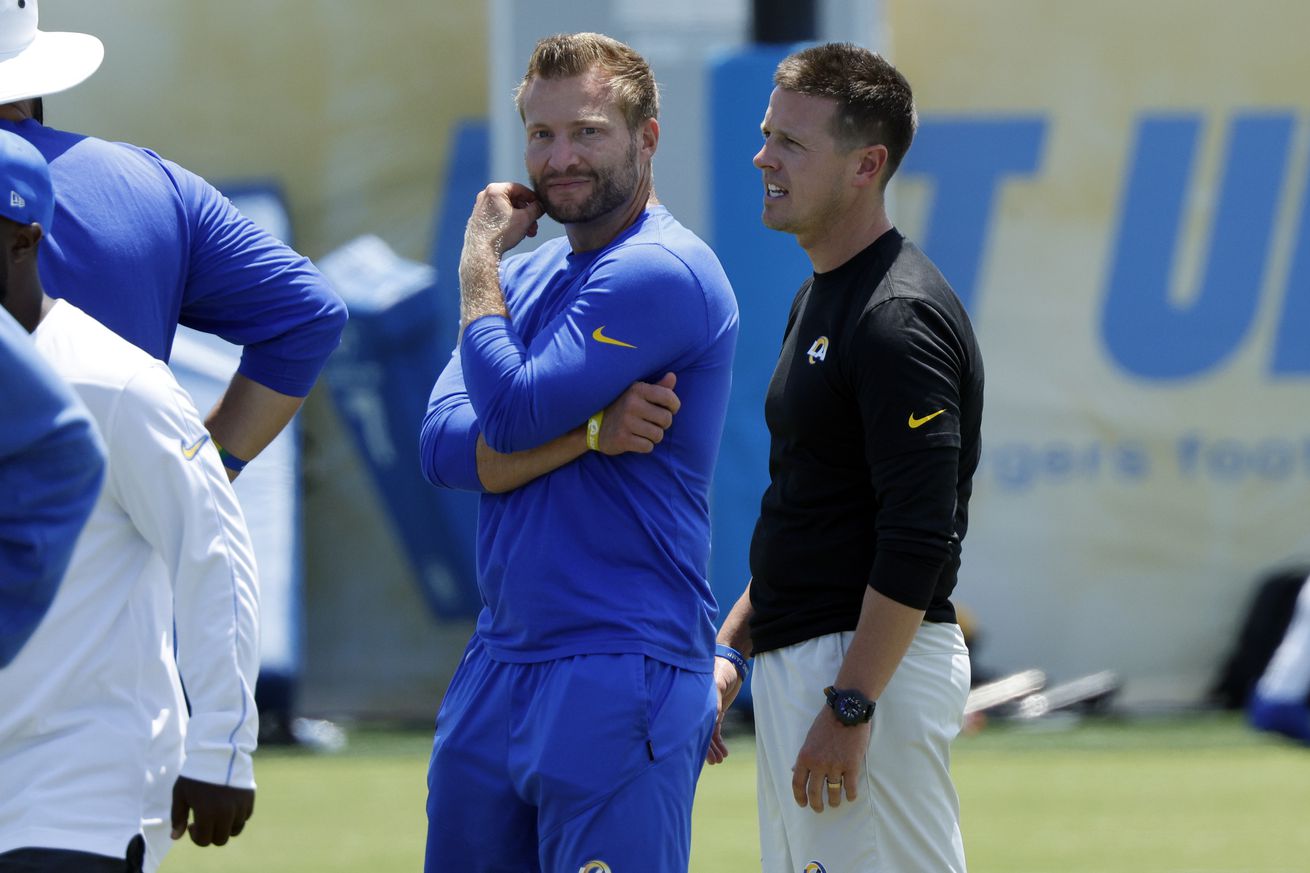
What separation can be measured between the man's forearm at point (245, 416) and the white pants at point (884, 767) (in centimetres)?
99

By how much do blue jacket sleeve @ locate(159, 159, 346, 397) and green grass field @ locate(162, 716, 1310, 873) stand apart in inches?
136

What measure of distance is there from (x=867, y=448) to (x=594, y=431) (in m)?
0.46

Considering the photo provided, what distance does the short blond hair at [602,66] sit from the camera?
310 cm

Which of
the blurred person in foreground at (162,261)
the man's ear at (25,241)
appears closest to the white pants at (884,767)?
the blurred person in foreground at (162,261)

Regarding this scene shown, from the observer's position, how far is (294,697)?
31.8ft

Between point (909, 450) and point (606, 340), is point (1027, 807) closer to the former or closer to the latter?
point (909, 450)

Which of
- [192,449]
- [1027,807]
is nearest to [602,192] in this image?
[192,449]

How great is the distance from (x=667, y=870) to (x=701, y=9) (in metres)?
7.02

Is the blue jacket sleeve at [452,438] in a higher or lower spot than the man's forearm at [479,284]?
lower

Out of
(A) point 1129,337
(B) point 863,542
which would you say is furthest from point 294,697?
(B) point 863,542

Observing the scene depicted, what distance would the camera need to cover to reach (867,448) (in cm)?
309

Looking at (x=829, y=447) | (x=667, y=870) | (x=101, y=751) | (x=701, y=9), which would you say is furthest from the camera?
(x=701, y=9)

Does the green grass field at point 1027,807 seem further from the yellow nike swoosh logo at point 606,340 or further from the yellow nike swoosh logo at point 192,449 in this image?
the yellow nike swoosh logo at point 192,449

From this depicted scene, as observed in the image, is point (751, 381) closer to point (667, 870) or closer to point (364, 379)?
point (364, 379)
